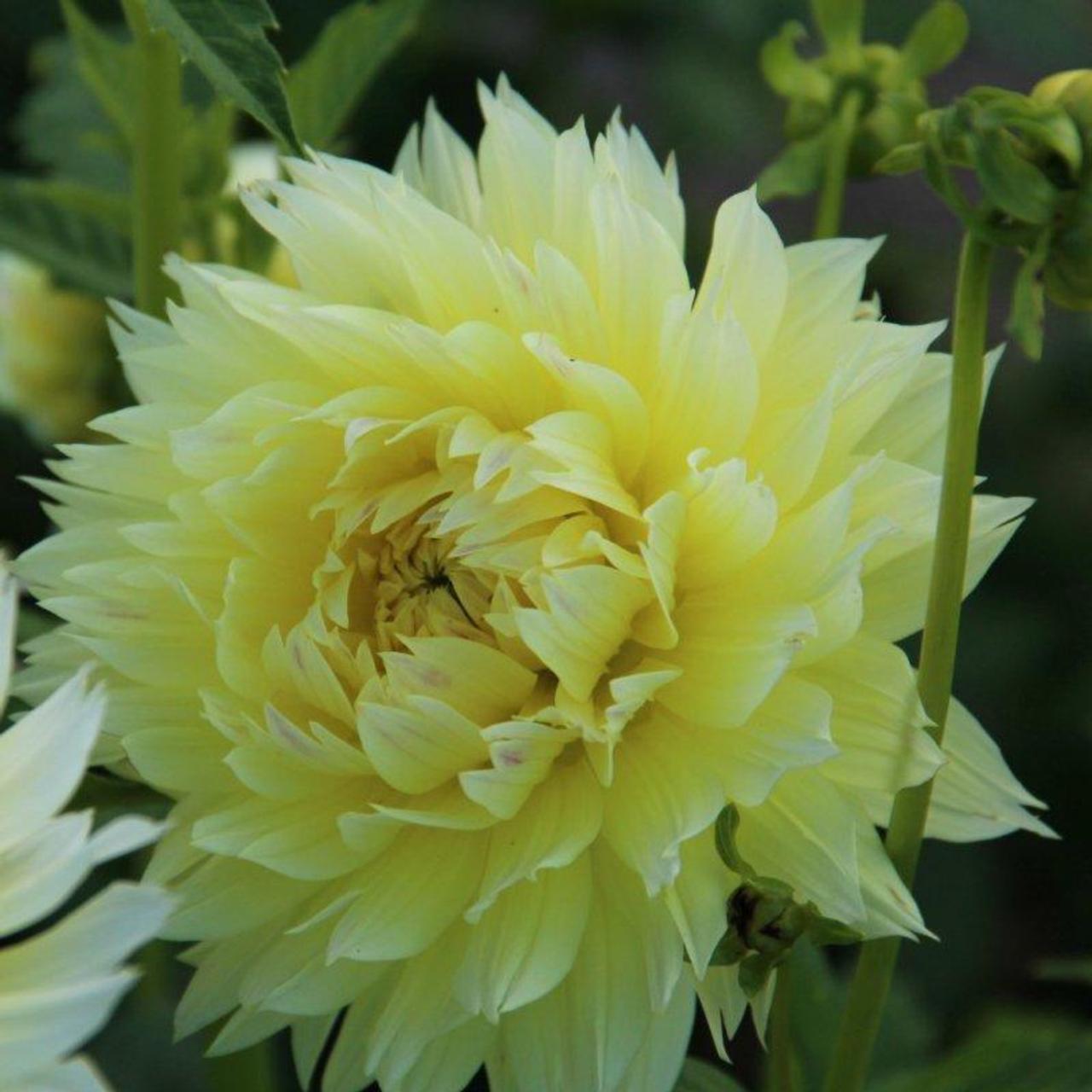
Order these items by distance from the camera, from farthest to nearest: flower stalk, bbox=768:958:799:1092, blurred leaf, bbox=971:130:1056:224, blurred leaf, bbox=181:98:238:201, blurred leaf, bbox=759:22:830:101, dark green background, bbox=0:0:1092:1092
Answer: dark green background, bbox=0:0:1092:1092 → blurred leaf, bbox=181:98:238:201 → blurred leaf, bbox=759:22:830:101 → flower stalk, bbox=768:958:799:1092 → blurred leaf, bbox=971:130:1056:224

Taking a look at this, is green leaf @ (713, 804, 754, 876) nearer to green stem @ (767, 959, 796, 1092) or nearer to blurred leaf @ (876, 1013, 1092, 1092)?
green stem @ (767, 959, 796, 1092)

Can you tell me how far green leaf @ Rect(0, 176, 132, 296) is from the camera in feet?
3.85

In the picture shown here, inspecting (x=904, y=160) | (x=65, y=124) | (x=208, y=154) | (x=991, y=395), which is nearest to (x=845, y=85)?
(x=904, y=160)

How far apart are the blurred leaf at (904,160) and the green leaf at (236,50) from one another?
0.79ft

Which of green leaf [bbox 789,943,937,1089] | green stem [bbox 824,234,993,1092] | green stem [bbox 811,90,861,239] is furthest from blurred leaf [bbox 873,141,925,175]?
green leaf [bbox 789,943,937,1089]

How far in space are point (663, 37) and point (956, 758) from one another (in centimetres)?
143

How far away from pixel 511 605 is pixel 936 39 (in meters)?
0.39

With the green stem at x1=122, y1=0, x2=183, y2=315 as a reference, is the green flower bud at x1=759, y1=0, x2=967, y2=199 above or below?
below

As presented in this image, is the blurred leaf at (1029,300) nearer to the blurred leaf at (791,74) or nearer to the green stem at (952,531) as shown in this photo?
the green stem at (952,531)

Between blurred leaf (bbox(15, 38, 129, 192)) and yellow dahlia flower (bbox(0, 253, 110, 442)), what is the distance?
9cm

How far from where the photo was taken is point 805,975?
1061 millimetres

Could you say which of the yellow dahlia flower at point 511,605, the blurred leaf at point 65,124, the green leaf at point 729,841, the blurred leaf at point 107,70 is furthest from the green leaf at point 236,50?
the blurred leaf at point 65,124

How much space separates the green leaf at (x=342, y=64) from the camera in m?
1.09

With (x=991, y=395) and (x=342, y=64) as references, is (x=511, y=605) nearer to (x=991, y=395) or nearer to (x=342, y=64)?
(x=342, y=64)
